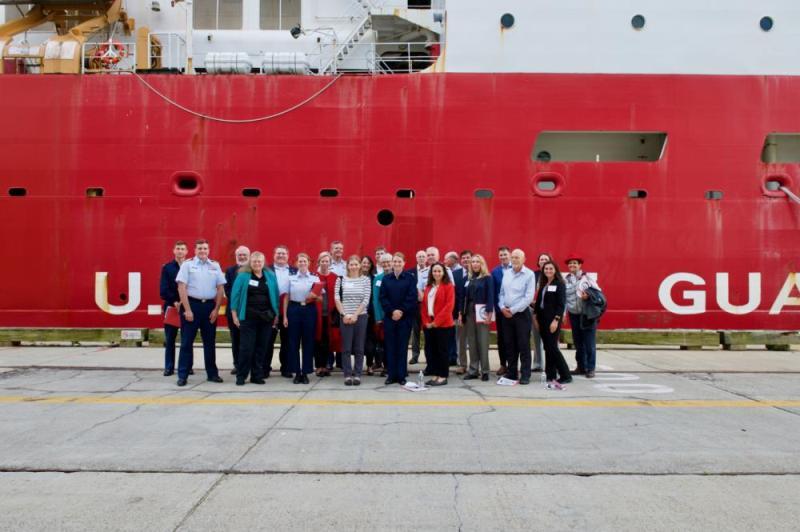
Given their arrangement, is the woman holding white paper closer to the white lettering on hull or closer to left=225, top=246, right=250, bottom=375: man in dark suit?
left=225, top=246, right=250, bottom=375: man in dark suit

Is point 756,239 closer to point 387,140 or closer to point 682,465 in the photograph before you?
point 387,140

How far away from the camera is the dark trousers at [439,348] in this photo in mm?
6617

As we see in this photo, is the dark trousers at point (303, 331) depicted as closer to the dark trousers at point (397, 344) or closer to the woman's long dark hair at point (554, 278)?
the dark trousers at point (397, 344)

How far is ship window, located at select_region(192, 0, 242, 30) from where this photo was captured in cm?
1213

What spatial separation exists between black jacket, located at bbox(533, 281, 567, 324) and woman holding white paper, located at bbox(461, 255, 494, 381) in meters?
0.56

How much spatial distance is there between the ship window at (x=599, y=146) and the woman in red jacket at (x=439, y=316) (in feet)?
15.8

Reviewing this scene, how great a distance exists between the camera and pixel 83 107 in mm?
10398

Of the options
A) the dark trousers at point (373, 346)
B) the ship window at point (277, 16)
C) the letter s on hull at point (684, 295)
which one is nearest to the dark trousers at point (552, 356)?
the dark trousers at point (373, 346)

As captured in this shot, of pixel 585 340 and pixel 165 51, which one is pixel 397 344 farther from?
pixel 165 51

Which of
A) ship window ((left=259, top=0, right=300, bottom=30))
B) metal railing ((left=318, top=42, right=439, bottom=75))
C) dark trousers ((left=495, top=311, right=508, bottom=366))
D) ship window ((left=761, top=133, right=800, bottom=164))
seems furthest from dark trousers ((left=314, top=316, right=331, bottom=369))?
ship window ((left=761, top=133, right=800, bottom=164))

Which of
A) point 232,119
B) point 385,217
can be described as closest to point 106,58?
point 232,119

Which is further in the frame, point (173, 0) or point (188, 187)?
point (173, 0)

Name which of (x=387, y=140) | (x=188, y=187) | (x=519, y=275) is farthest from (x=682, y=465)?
(x=188, y=187)

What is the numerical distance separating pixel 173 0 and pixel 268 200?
4.61m
